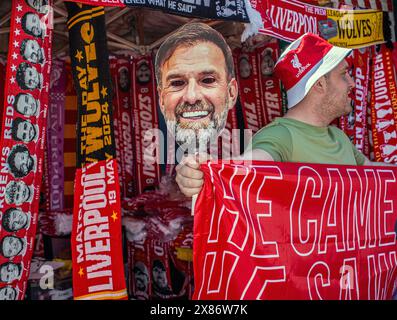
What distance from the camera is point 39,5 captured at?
336 cm

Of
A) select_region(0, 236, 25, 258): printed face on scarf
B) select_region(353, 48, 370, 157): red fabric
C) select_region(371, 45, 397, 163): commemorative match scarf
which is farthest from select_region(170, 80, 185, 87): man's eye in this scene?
select_region(371, 45, 397, 163): commemorative match scarf

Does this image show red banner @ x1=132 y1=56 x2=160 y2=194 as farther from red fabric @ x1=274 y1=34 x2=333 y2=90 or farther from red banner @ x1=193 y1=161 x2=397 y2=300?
red banner @ x1=193 y1=161 x2=397 y2=300

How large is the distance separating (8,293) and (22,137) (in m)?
0.99

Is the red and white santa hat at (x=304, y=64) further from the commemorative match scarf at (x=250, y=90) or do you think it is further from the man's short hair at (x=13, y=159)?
the commemorative match scarf at (x=250, y=90)

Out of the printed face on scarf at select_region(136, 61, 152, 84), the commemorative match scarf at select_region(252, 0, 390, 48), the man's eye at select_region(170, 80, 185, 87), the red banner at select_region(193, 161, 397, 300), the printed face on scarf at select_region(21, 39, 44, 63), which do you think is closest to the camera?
the red banner at select_region(193, 161, 397, 300)

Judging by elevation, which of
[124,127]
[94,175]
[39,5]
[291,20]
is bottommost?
[94,175]

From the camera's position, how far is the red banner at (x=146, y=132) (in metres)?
5.46

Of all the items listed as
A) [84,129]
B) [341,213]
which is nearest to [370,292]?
[341,213]

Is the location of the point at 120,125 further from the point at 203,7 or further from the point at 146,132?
the point at 203,7

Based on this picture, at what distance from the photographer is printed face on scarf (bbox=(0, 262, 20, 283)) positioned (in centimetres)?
314

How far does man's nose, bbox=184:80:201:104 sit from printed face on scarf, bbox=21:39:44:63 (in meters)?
1.09

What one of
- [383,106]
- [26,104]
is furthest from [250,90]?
[26,104]

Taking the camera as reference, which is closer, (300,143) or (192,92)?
(300,143)

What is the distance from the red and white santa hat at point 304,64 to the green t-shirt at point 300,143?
213 millimetres
